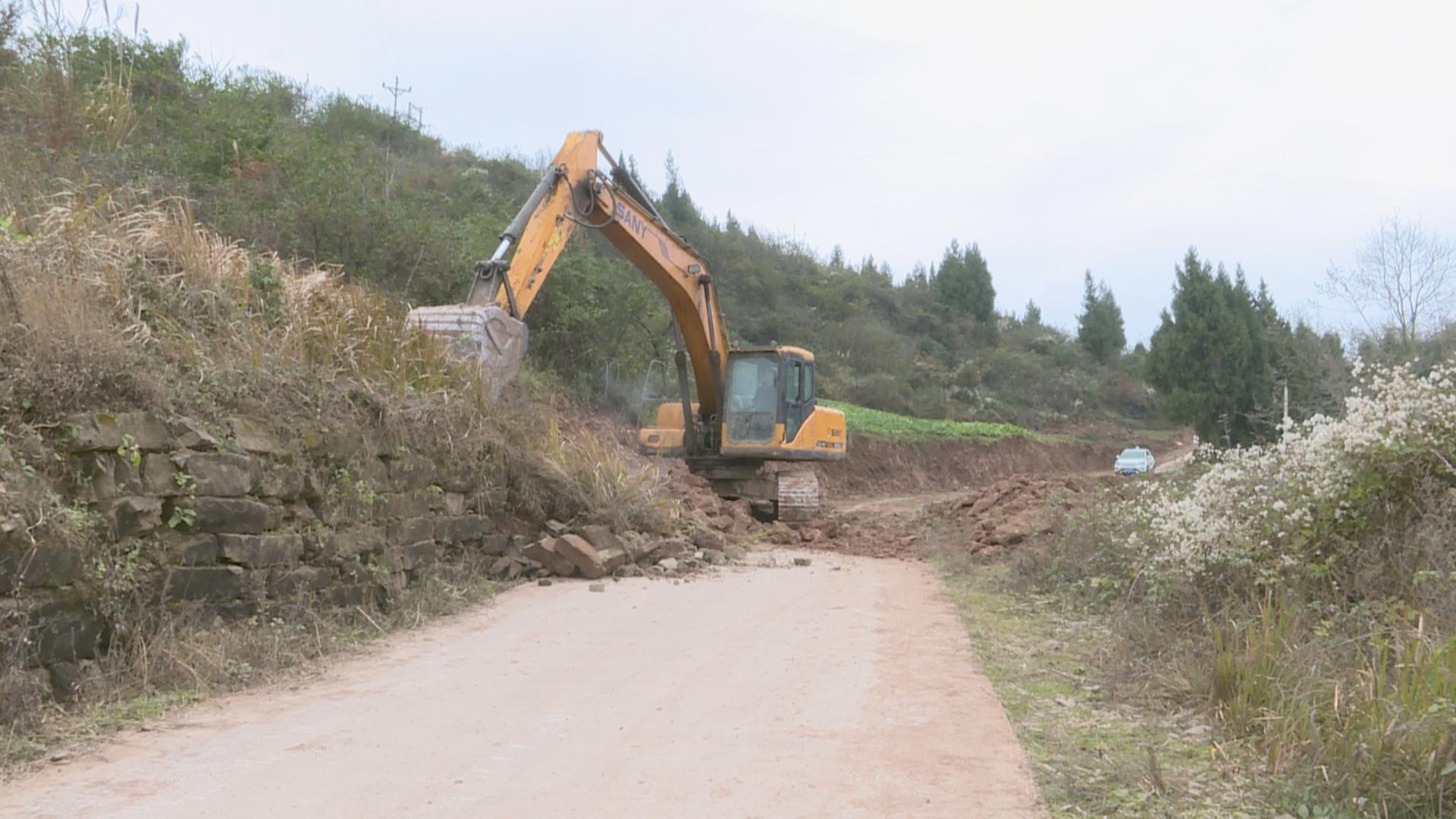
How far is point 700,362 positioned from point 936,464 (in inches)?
771

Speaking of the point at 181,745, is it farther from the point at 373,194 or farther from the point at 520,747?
the point at 373,194

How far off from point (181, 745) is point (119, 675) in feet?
2.89

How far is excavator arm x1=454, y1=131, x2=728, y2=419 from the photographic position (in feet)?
38.6

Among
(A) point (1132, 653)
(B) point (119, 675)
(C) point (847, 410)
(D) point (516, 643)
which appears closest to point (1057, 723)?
(A) point (1132, 653)

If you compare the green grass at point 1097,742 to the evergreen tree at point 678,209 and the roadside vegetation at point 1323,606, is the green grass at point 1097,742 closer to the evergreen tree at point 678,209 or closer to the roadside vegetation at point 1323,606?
the roadside vegetation at point 1323,606

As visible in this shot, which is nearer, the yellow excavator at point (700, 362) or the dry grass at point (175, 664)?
the dry grass at point (175, 664)

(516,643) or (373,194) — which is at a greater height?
(373,194)

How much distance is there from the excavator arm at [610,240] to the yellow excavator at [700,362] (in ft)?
0.05

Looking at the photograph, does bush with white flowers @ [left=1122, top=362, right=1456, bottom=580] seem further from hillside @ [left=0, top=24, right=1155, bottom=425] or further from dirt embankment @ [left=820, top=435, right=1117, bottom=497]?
dirt embankment @ [left=820, top=435, right=1117, bottom=497]

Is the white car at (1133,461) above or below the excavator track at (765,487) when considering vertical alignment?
above

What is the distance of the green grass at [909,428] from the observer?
3466 centimetres

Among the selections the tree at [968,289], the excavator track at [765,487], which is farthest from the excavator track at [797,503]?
the tree at [968,289]

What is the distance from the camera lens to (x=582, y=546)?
399 inches

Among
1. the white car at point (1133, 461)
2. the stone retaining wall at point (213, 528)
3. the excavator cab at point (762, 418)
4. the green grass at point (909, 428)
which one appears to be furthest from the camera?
the white car at point (1133, 461)
